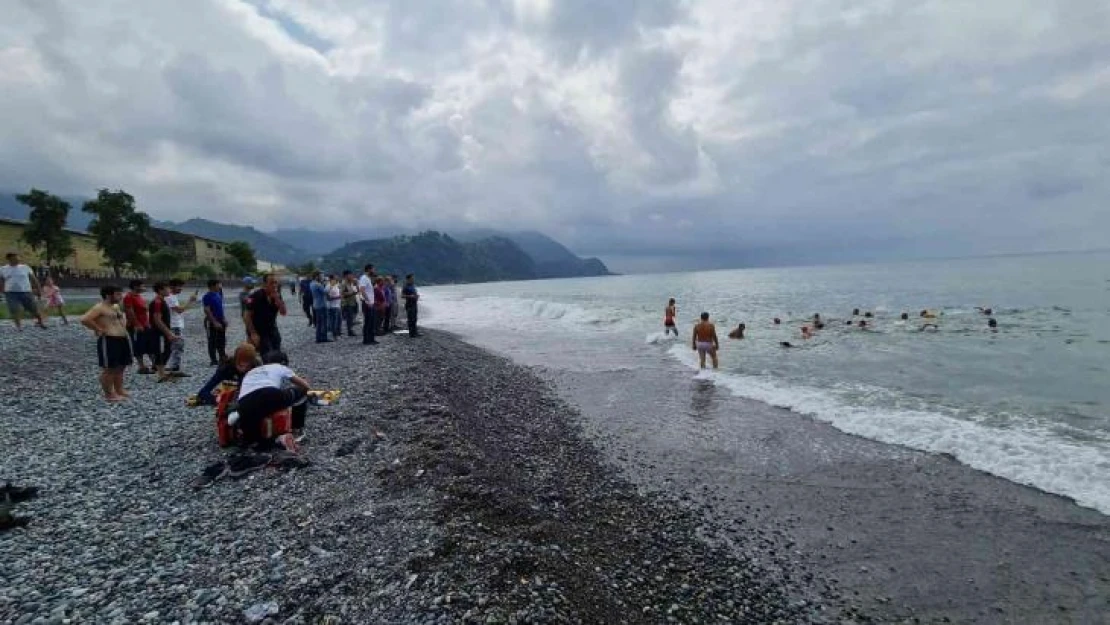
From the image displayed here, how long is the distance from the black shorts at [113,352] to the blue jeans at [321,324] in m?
8.77

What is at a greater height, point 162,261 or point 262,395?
point 162,261

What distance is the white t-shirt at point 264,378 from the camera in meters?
7.14

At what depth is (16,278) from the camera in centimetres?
1709

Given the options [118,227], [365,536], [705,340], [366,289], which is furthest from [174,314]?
[118,227]

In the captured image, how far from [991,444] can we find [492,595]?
1017 cm

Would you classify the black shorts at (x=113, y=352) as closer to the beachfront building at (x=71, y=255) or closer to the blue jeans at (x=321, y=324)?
the blue jeans at (x=321, y=324)

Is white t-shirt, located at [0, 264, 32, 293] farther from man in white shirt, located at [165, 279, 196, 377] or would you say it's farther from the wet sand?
the wet sand

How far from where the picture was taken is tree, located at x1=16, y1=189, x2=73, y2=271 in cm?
5016

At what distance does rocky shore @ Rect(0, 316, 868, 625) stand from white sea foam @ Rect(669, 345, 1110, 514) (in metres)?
5.19

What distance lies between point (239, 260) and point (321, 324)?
7892 centimetres

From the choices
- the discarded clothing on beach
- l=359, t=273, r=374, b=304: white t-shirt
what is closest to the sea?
l=359, t=273, r=374, b=304: white t-shirt

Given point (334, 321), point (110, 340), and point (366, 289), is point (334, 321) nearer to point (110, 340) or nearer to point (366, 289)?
point (366, 289)

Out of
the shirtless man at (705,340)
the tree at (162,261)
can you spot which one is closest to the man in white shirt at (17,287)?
the shirtless man at (705,340)

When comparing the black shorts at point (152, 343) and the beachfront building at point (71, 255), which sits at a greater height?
the beachfront building at point (71, 255)
